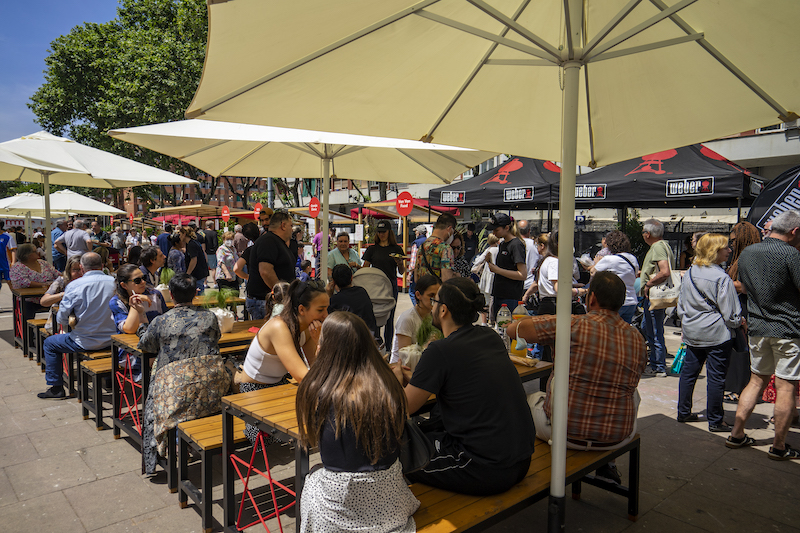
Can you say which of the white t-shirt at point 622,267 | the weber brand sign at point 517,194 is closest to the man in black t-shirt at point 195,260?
the weber brand sign at point 517,194

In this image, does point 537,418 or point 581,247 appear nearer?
point 537,418

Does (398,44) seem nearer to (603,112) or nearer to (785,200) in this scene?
(603,112)

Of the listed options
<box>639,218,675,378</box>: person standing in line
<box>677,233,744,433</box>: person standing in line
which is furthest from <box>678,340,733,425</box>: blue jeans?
<box>639,218,675,378</box>: person standing in line

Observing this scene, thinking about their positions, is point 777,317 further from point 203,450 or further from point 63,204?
point 63,204

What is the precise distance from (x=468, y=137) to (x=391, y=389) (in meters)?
1.91

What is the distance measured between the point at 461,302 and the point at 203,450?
A: 1746 mm

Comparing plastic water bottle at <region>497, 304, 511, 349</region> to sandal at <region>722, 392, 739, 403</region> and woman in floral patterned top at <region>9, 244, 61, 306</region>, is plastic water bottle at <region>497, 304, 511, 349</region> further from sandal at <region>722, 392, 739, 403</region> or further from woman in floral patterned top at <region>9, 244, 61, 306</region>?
woman in floral patterned top at <region>9, 244, 61, 306</region>

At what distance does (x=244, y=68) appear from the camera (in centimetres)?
226

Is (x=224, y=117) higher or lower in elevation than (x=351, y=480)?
higher

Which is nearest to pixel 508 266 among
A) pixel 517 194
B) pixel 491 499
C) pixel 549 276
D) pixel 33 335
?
pixel 549 276

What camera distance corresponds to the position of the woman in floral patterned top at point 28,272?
7008 millimetres

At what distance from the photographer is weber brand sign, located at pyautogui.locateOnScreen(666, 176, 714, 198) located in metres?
6.25

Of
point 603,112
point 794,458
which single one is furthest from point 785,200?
point 603,112

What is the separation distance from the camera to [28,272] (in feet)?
23.3
